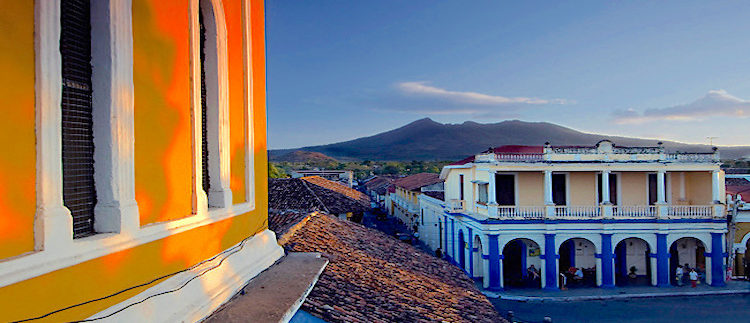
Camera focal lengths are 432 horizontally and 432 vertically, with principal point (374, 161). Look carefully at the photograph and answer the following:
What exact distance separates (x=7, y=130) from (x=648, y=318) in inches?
714

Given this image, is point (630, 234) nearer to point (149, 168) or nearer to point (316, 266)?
point (316, 266)

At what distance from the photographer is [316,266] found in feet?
18.3

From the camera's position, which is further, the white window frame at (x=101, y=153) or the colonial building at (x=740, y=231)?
the colonial building at (x=740, y=231)

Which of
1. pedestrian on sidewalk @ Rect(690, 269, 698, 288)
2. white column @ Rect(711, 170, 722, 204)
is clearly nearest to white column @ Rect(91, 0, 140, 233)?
pedestrian on sidewalk @ Rect(690, 269, 698, 288)

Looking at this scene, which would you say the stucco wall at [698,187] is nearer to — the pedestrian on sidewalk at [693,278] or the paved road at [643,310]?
the pedestrian on sidewalk at [693,278]

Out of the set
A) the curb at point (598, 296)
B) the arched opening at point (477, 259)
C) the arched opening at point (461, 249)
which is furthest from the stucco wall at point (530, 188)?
the curb at point (598, 296)

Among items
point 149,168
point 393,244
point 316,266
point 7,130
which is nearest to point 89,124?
point 149,168

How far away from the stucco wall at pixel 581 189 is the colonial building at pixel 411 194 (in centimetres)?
947

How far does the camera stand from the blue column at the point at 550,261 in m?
18.4

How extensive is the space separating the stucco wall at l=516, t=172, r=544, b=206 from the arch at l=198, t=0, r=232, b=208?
679 inches

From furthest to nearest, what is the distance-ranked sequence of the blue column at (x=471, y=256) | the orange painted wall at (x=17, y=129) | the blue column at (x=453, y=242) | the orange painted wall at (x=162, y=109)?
the blue column at (x=453, y=242) → the blue column at (x=471, y=256) → the orange painted wall at (x=162, y=109) → the orange painted wall at (x=17, y=129)

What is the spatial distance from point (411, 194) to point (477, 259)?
1148 cm

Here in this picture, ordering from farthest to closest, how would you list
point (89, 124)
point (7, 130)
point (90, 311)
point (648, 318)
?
point (648, 318)
point (89, 124)
point (90, 311)
point (7, 130)

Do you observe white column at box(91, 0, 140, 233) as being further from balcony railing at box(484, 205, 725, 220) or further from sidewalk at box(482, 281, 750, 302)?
balcony railing at box(484, 205, 725, 220)
